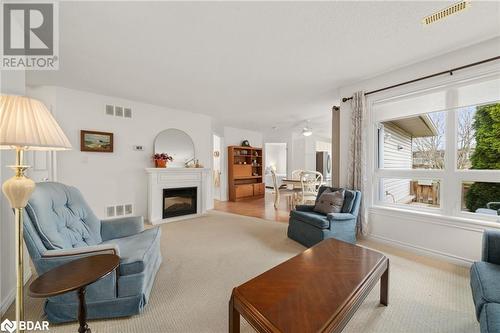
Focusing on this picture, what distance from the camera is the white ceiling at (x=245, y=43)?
5.83 feet

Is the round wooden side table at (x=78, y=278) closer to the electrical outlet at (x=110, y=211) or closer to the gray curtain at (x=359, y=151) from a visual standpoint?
the electrical outlet at (x=110, y=211)

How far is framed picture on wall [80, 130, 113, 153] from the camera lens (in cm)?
369

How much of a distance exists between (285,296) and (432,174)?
2777mm

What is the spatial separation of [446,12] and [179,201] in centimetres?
493

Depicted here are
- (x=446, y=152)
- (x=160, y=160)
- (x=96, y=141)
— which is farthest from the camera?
(x=160, y=160)

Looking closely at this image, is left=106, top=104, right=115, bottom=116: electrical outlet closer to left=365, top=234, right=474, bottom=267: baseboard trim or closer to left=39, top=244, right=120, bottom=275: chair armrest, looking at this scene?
left=39, top=244, right=120, bottom=275: chair armrest

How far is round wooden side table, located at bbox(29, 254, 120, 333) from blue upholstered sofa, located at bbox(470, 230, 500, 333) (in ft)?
6.91

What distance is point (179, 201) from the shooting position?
4.68 metres

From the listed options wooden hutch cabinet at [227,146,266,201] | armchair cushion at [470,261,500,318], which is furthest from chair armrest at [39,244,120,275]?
wooden hutch cabinet at [227,146,266,201]

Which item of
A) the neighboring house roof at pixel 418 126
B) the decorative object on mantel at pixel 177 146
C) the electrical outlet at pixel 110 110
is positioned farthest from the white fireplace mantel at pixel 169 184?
the neighboring house roof at pixel 418 126

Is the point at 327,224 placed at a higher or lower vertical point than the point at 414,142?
lower

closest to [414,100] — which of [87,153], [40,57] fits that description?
[40,57]

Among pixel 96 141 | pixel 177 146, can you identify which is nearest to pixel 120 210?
pixel 96 141

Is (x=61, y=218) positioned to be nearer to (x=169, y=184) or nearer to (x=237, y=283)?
(x=237, y=283)
